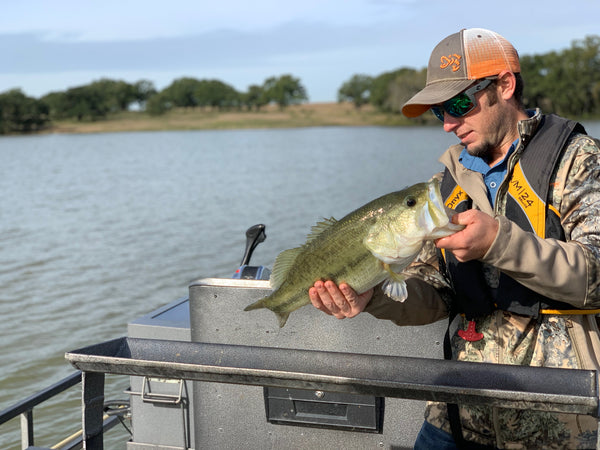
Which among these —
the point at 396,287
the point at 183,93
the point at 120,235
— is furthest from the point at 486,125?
the point at 183,93

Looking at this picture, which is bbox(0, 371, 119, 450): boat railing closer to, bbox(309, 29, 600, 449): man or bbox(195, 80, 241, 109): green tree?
bbox(309, 29, 600, 449): man

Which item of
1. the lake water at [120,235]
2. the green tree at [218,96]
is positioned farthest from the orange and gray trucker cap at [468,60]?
the green tree at [218,96]

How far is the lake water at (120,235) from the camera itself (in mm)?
10547

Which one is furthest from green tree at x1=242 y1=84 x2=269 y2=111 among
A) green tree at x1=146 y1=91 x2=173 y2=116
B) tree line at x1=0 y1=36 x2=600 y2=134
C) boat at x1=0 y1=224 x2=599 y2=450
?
boat at x1=0 y1=224 x2=599 y2=450

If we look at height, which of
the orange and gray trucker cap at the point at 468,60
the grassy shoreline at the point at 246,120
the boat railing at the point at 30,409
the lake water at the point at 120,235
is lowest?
the lake water at the point at 120,235

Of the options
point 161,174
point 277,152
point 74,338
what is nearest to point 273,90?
point 277,152

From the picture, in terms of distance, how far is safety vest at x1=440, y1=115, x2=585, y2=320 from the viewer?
101 inches

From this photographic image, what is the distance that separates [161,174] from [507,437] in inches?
1412

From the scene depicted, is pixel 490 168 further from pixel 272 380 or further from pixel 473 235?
pixel 272 380

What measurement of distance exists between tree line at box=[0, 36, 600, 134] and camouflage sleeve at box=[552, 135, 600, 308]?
85518 millimetres

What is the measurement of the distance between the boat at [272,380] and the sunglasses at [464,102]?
3.65ft

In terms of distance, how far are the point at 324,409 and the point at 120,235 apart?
55.4 ft

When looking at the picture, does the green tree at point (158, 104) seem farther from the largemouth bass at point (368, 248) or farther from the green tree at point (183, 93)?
the largemouth bass at point (368, 248)

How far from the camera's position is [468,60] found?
108 inches
